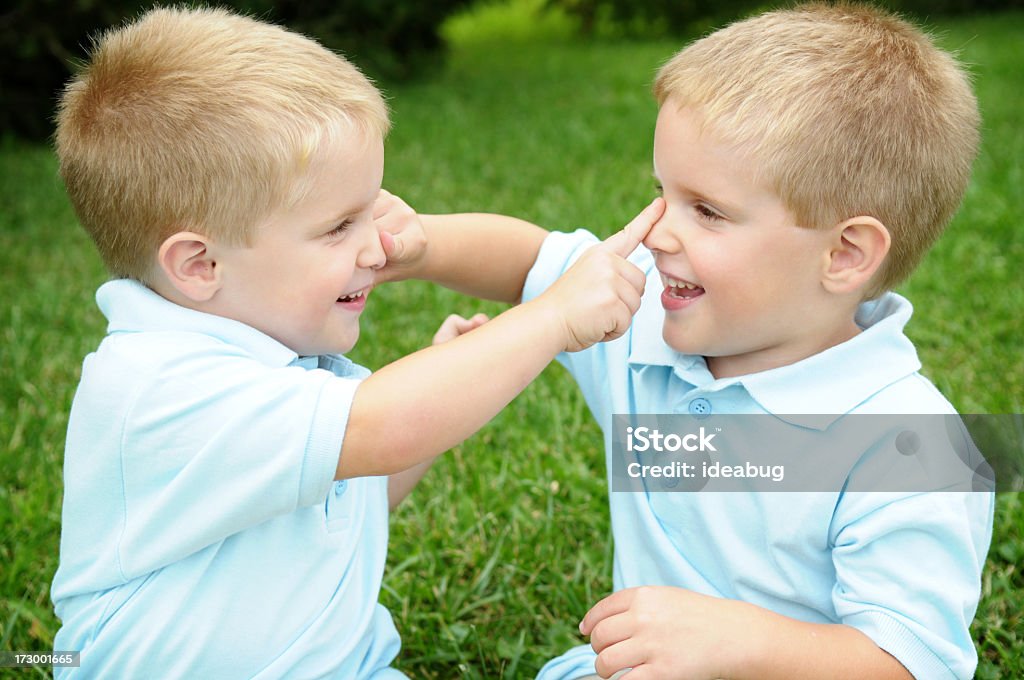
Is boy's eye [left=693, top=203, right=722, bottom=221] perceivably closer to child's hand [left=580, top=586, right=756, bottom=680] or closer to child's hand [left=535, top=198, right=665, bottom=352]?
child's hand [left=535, top=198, right=665, bottom=352]

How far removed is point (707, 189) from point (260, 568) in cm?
93

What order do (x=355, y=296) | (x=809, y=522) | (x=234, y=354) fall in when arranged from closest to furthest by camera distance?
(x=234, y=354), (x=809, y=522), (x=355, y=296)

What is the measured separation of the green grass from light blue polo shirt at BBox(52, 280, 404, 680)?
1.89 feet

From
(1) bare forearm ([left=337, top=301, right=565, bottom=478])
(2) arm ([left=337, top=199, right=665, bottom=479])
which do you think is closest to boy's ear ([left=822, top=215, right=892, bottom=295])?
(2) arm ([left=337, top=199, right=665, bottom=479])

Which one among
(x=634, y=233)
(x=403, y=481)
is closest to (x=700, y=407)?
(x=634, y=233)

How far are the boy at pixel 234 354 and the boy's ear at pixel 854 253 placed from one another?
0.32 meters

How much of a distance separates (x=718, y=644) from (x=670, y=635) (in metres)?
0.07

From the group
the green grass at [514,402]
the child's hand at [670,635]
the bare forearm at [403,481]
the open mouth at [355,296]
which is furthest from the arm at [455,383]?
the green grass at [514,402]

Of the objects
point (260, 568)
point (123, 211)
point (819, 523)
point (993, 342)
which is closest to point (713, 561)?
point (819, 523)

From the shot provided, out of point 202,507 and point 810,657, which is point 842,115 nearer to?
point 810,657

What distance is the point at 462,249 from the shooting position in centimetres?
212

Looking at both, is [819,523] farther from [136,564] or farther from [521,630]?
[136,564]

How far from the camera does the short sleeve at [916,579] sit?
1.63 metres

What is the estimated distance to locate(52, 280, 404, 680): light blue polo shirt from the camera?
154cm
